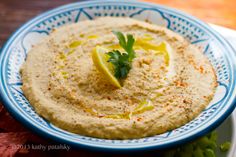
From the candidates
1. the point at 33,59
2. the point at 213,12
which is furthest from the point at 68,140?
the point at 213,12

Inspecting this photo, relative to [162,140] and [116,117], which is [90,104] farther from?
[162,140]

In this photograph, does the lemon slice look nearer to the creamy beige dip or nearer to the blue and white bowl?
the creamy beige dip

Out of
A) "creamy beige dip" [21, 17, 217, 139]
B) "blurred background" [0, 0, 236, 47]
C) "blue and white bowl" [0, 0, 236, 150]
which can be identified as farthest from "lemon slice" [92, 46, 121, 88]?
"blurred background" [0, 0, 236, 47]

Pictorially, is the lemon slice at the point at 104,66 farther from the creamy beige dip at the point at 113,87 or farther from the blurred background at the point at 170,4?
the blurred background at the point at 170,4

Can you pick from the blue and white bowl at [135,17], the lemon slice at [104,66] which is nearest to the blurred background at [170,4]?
the blue and white bowl at [135,17]

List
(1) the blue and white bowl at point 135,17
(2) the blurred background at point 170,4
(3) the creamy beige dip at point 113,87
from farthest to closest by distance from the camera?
(2) the blurred background at point 170,4 < (3) the creamy beige dip at point 113,87 < (1) the blue and white bowl at point 135,17

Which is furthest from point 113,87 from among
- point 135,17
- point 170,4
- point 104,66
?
point 170,4

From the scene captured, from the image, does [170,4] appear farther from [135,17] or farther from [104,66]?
[104,66]
